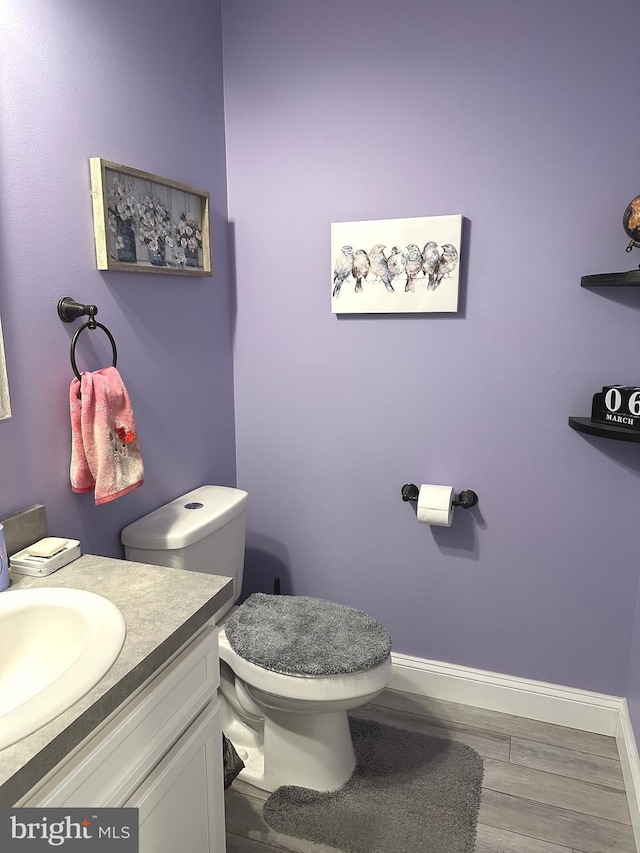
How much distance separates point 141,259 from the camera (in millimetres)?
1751

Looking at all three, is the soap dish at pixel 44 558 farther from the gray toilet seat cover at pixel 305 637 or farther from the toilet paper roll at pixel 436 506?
the toilet paper roll at pixel 436 506

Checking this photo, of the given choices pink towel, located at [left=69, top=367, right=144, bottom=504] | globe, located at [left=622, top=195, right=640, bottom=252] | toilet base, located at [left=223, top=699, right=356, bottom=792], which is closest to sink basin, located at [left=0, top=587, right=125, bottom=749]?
pink towel, located at [left=69, top=367, right=144, bottom=504]

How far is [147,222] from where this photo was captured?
1.76 meters

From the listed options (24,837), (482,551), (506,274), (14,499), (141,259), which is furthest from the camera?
(482,551)

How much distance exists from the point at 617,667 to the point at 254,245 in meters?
1.87

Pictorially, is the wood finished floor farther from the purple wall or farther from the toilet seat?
the toilet seat

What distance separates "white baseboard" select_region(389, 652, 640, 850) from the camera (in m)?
2.06

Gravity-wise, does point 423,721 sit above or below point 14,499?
below

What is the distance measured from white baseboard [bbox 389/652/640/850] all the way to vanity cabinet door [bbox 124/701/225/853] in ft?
3.42

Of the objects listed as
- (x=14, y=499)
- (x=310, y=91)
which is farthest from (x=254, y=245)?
(x=14, y=499)

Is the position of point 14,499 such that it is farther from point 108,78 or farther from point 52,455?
point 108,78

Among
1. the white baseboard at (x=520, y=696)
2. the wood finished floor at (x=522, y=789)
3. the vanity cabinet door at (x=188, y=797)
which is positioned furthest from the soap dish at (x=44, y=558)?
the white baseboard at (x=520, y=696)

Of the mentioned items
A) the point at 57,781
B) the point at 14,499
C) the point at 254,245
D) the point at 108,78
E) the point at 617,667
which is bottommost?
the point at 617,667
